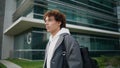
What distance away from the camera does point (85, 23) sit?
80.3ft

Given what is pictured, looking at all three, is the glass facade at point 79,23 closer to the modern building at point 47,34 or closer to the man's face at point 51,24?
the modern building at point 47,34

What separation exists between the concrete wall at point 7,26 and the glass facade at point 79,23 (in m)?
1.14

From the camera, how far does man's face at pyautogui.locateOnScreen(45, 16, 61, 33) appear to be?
7.94 feet

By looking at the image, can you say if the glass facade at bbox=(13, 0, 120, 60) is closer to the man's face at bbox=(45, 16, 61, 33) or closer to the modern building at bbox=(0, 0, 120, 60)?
the modern building at bbox=(0, 0, 120, 60)

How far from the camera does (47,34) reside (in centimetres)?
1972

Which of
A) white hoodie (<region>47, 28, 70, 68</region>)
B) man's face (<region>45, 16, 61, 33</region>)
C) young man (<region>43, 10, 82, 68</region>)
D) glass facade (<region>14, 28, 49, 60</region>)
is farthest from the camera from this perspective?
glass facade (<region>14, 28, 49, 60</region>)

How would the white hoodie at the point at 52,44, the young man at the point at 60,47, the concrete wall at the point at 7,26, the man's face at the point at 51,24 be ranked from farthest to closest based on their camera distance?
1. the concrete wall at the point at 7,26
2. the man's face at the point at 51,24
3. the white hoodie at the point at 52,44
4. the young man at the point at 60,47

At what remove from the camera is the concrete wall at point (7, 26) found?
27250 millimetres

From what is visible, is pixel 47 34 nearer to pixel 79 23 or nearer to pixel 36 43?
pixel 36 43

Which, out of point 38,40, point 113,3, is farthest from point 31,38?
point 113,3

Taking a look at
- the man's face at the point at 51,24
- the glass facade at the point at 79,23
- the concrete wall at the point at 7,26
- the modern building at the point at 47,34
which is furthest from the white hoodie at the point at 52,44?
the concrete wall at the point at 7,26

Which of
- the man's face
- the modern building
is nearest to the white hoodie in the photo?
the man's face

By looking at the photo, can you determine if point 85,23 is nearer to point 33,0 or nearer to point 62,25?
point 33,0

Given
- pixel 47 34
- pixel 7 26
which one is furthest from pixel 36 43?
pixel 7 26
